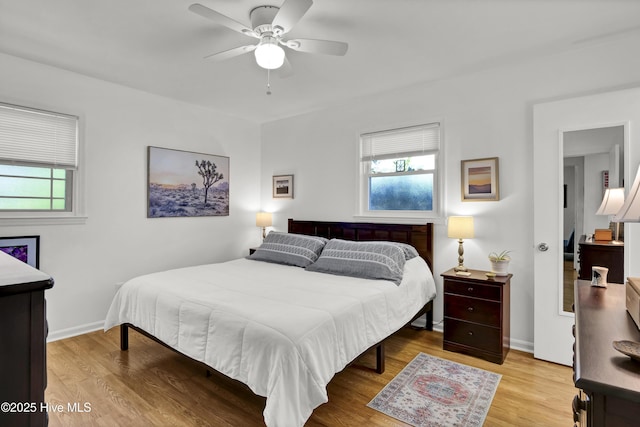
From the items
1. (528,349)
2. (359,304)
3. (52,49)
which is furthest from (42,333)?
(528,349)

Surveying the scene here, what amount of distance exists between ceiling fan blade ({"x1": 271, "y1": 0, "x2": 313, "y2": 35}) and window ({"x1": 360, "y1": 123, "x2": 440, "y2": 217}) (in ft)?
6.85

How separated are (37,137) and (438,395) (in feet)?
13.3

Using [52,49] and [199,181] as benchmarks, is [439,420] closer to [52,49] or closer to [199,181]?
[199,181]

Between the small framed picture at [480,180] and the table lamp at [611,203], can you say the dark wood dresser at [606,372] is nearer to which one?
the table lamp at [611,203]

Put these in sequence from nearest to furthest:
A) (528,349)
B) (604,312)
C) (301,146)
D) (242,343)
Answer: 1. (604,312)
2. (242,343)
3. (528,349)
4. (301,146)

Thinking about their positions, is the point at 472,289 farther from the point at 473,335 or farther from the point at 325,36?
the point at 325,36

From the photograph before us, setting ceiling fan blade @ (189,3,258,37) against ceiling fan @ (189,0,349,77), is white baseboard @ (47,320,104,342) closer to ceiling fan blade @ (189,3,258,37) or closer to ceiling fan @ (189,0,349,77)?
ceiling fan @ (189,0,349,77)

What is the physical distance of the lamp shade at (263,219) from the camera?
16.0 feet

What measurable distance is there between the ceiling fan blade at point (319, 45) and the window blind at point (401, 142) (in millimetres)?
1695

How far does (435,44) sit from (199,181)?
3167 mm

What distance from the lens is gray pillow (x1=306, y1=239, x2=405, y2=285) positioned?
3021 millimetres

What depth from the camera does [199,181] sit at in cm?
442

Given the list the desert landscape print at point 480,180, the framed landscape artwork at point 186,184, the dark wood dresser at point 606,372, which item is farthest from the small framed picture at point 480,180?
the framed landscape artwork at point 186,184

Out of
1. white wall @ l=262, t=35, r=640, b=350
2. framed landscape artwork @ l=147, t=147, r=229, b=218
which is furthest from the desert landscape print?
framed landscape artwork @ l=147, t=147, r=229, b=218
